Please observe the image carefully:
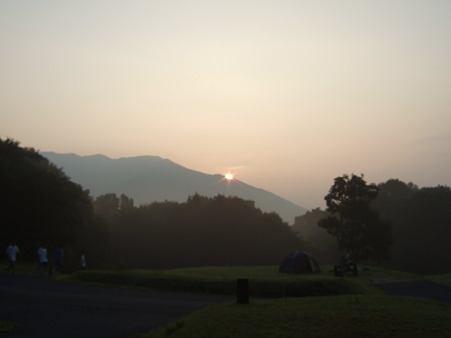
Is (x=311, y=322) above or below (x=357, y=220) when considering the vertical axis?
below

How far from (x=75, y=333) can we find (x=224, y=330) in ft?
→ 14.1

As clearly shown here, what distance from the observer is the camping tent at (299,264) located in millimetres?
43969

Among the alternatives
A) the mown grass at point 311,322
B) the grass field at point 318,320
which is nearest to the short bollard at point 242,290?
the grass field at point 318,320

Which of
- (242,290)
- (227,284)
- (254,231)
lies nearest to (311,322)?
(242,290)

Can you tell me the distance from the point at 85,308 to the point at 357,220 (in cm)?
4661

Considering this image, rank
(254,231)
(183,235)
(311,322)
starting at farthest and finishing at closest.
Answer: (254,231) → (183,235) → (311,322)

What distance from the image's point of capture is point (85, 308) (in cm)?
1934

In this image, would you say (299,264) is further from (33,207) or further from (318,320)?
(318,320)

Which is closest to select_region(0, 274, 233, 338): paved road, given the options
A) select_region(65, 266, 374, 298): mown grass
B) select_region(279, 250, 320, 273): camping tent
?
select_region(65, 266, 374, 298): mown grass

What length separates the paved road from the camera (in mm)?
15234

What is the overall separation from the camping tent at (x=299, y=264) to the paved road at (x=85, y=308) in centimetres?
1936

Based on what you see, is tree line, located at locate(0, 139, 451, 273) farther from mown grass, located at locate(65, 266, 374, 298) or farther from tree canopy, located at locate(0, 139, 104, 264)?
mown grass, located at locate(65, 266, 374, 298)

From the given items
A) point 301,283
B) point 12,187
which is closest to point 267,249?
point 12,187

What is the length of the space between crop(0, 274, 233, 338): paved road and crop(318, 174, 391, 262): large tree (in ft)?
123
